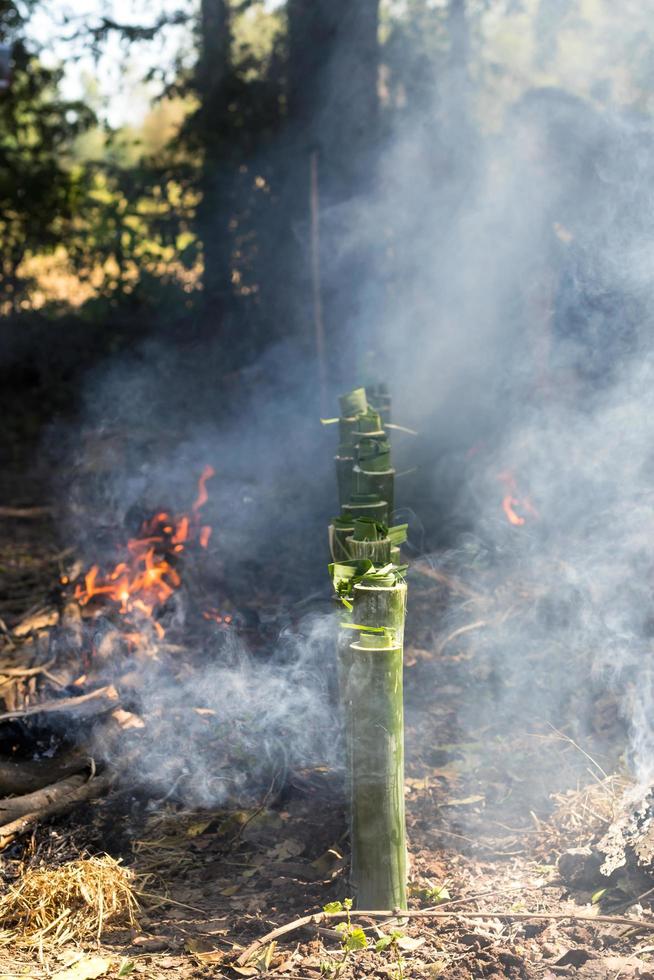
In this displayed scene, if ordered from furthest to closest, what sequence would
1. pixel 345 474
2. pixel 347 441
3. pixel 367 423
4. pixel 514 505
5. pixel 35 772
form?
pixel 514 505
pixel 347 441
pixel 345 474
pixel 367 423
pixel 35 772

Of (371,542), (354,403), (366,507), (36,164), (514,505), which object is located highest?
(36,164)

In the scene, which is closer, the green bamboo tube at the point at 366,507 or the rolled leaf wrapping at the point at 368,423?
the green bamboo tube at the point at 366,507

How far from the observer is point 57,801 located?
3.87 meters

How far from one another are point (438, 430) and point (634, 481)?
3228mm

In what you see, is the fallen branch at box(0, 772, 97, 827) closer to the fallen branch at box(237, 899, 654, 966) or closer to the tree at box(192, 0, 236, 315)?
the fallen branch at box(237, 899, 654, 966)

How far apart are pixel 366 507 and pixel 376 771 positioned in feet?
3.81

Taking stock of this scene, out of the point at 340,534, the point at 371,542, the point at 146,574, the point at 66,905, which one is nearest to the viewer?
the point at 371,542

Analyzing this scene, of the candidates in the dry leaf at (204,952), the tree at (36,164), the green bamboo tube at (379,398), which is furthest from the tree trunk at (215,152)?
the dry leaf at (204,952)

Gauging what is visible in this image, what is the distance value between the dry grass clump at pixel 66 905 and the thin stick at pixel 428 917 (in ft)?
1.83

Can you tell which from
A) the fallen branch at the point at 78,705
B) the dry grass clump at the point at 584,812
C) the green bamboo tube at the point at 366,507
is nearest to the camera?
the dry grass clump at the point at 584,812

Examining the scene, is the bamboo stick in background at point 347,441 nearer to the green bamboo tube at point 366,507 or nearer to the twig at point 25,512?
the green bamboo tube at point 366,507

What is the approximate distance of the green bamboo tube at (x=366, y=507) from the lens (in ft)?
12.1

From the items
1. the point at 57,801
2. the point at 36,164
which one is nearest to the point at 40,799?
the point at 57,801

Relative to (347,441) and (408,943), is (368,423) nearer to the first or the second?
(347,441)
